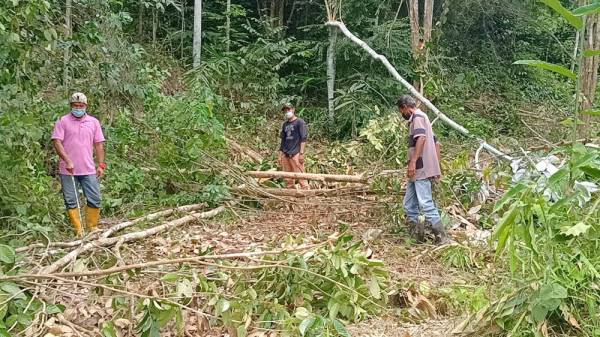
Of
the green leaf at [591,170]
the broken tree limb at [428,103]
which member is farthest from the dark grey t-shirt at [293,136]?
the green leaf at [591,170]

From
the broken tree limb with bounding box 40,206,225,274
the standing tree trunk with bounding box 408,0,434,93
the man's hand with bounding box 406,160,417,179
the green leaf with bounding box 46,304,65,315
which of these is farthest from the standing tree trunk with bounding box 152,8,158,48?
the green leaf with bounding box 46,304,65,315

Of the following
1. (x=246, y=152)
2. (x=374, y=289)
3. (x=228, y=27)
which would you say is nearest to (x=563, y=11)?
(x=374, y=289)

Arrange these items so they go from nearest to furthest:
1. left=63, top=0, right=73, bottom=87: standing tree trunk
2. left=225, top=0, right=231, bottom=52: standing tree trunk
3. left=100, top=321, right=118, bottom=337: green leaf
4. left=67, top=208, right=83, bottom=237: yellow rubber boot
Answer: left=100, top=321, right=118, bottom=337: green leaf
left=67, top=208, right=83, bottom=237: yellow rubber boot
left=63, top=0, right=73, bottom=87: standing tree trunk
left=225, top=0, right=231, bottom=52: standing tree trunk

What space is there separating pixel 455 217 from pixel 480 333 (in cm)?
355

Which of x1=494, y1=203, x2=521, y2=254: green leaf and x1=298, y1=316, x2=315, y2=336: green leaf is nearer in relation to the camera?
x1=494, y1=203, x2=521, y2=254: green leaf

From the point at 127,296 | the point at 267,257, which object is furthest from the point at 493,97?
the point at 127,296

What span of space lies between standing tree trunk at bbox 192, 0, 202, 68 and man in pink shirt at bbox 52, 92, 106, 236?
7861 millimetres

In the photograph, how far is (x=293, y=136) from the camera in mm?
8797

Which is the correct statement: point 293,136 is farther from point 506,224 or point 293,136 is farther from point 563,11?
point 563,11

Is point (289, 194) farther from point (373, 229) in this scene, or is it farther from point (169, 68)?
point (169, 68)

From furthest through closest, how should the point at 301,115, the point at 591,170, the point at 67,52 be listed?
the point at 301,115 < the point at 67,52 < the point at 591,170

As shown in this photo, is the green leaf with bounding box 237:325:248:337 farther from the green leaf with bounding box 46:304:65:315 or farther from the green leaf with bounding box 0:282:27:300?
the green leaf with bounding box 0:282:27:300

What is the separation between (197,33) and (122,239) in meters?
9.58

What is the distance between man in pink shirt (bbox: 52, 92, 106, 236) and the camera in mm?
5875
